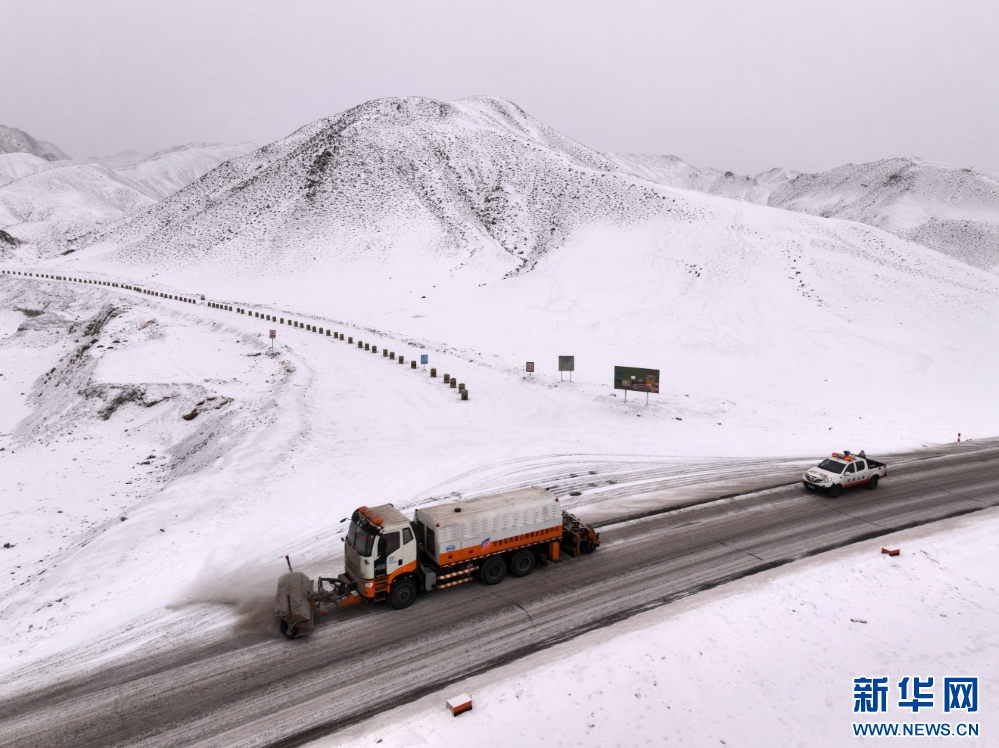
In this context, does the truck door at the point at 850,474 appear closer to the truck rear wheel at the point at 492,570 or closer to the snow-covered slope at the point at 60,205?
the truck rear wheel at the point at 492,570

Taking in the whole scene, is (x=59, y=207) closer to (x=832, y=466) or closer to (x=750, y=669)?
(x=832, y=466)

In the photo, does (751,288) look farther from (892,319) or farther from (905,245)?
(905,245)

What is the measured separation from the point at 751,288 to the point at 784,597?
148ft

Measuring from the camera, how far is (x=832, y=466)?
19.3 metres

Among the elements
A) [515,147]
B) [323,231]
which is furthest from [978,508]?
[515,147]

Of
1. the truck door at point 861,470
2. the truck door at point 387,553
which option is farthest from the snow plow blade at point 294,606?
the truck door at point 861,470

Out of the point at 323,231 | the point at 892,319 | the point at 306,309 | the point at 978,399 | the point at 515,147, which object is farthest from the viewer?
the point at 515,147

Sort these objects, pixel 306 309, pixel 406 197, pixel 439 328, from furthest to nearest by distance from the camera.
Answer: pixel 406 197 → pixel 306 309 → pixel 439 328

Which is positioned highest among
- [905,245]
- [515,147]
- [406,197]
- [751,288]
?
[515,147]

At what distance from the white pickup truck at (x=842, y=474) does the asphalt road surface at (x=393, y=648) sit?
5.09 ft

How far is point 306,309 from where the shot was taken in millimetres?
59219

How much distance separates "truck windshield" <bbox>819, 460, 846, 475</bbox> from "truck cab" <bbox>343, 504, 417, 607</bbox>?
595 inches

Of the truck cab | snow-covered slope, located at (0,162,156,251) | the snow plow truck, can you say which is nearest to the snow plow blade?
the snow plow truck

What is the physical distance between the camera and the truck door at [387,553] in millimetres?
12094
